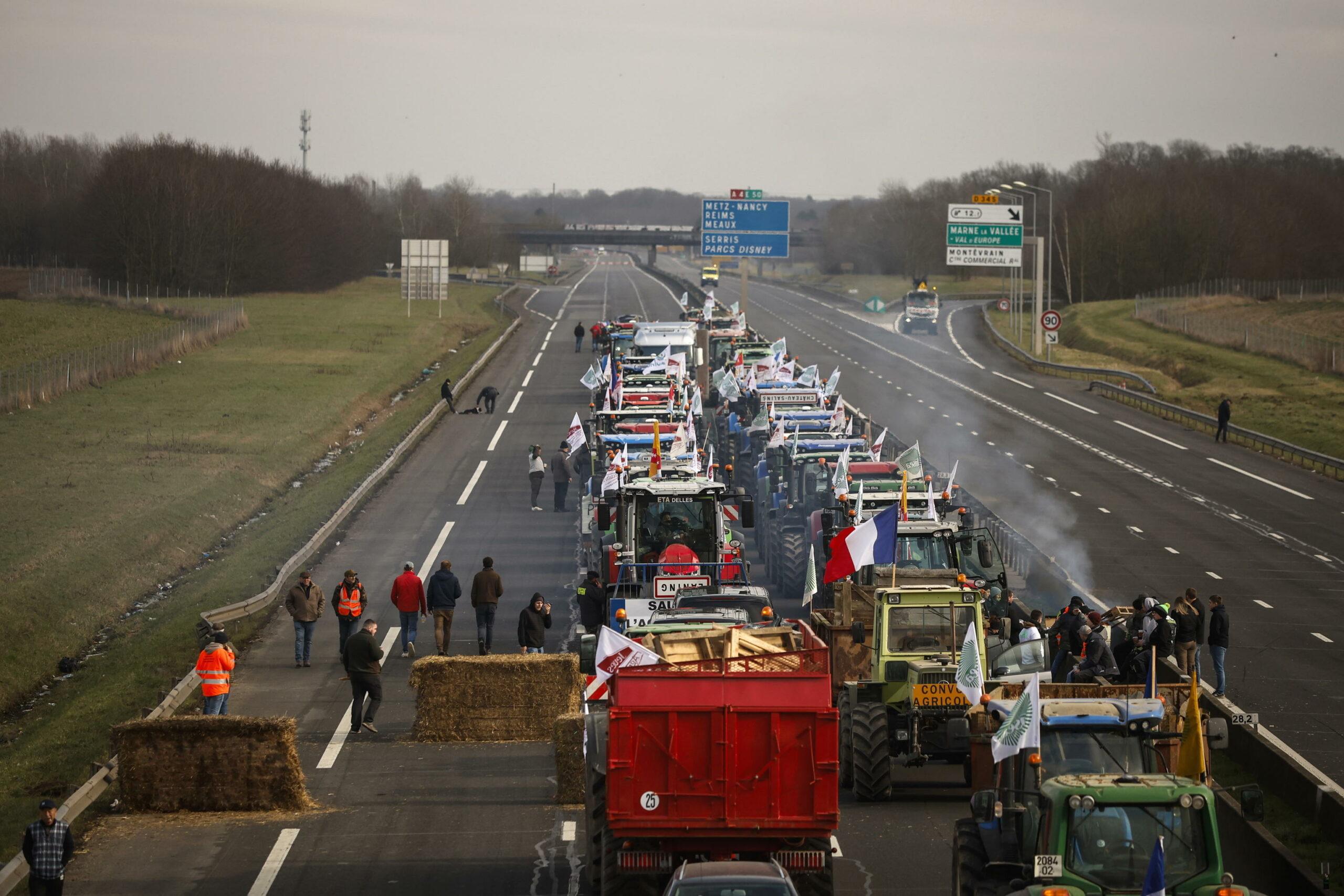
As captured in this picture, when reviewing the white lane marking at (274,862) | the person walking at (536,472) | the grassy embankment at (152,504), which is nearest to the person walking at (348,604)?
the grassy embankment at (152,504)

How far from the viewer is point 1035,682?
11430mm

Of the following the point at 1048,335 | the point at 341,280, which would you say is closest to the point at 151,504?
the point at 1048,335

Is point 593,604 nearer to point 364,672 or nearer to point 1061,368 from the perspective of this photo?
point 364,672

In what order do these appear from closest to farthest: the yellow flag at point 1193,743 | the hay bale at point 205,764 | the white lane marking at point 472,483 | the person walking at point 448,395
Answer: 1. the yellow flag at point 1193,743
2. the hay bale at point 205,764
3. the white lane marking at point 472,483
4. the person walking at point 448,395

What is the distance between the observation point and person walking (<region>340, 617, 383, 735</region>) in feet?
66.2

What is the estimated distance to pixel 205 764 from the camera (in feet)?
55.2

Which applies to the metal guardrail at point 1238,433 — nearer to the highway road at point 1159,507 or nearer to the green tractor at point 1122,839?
the highway road at point 1159,507

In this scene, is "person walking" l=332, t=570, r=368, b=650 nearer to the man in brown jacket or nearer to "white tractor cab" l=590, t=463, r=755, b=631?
the man in brown jacket

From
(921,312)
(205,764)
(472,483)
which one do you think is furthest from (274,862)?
(921,312)

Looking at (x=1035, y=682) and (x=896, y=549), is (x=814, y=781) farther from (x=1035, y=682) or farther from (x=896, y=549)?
(x=896, y=549)

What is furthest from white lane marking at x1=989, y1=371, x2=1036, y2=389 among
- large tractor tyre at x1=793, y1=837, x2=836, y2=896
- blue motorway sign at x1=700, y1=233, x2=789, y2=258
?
large tractor tyre at x1=793, y1=837, x2=836, y2=896

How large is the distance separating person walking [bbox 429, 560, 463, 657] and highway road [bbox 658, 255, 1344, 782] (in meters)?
11.9

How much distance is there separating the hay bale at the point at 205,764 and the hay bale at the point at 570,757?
2869 millimetres

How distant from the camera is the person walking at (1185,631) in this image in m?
22.3
